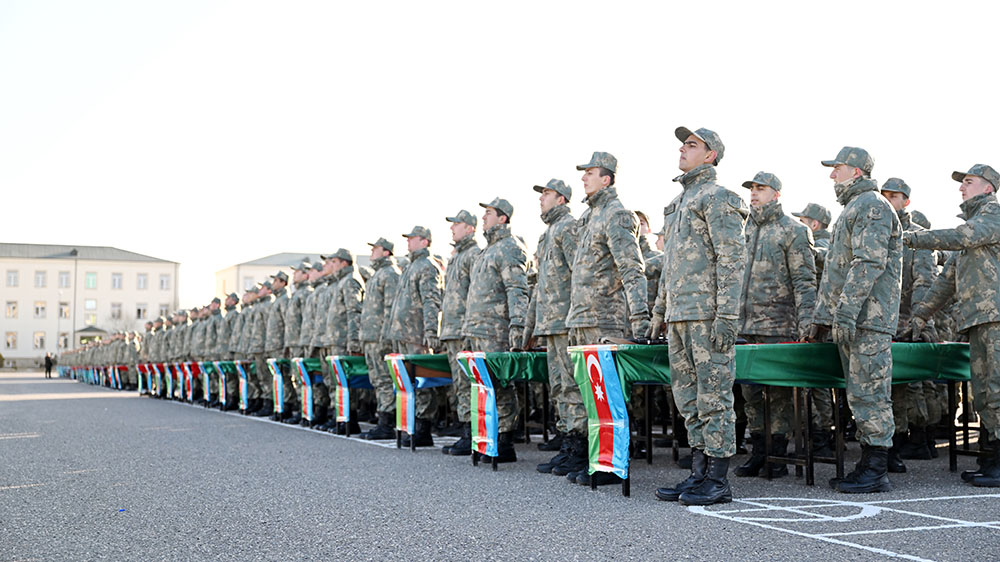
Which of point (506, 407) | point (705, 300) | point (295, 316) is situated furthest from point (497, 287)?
point (295, 316)

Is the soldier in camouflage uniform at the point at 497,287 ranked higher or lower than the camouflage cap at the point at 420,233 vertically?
lower

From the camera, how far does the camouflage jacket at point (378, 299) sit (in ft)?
40.4

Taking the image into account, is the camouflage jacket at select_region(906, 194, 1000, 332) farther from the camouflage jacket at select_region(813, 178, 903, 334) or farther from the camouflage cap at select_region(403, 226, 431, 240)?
the camouflage cap at select_region(403, 226, 431, 240)

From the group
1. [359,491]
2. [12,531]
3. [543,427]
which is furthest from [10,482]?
[543,427]

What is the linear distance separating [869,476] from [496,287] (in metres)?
4.29

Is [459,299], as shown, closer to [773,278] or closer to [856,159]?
[773,278]

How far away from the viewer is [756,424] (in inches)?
310

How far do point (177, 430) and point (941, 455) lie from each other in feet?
32.4

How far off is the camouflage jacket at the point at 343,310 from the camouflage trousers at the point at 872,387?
331 inches

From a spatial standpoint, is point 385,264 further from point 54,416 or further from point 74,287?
point 74,287

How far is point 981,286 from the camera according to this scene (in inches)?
285

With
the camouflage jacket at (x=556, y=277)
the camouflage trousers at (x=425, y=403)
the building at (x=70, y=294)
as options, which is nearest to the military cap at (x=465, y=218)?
the camouflage trousers at (x=425, y=403)

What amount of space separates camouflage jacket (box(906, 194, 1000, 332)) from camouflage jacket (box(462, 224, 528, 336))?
3883mm

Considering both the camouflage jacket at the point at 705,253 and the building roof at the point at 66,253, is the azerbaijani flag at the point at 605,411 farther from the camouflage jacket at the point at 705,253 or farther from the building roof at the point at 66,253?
the building roof at the point at 66,253
